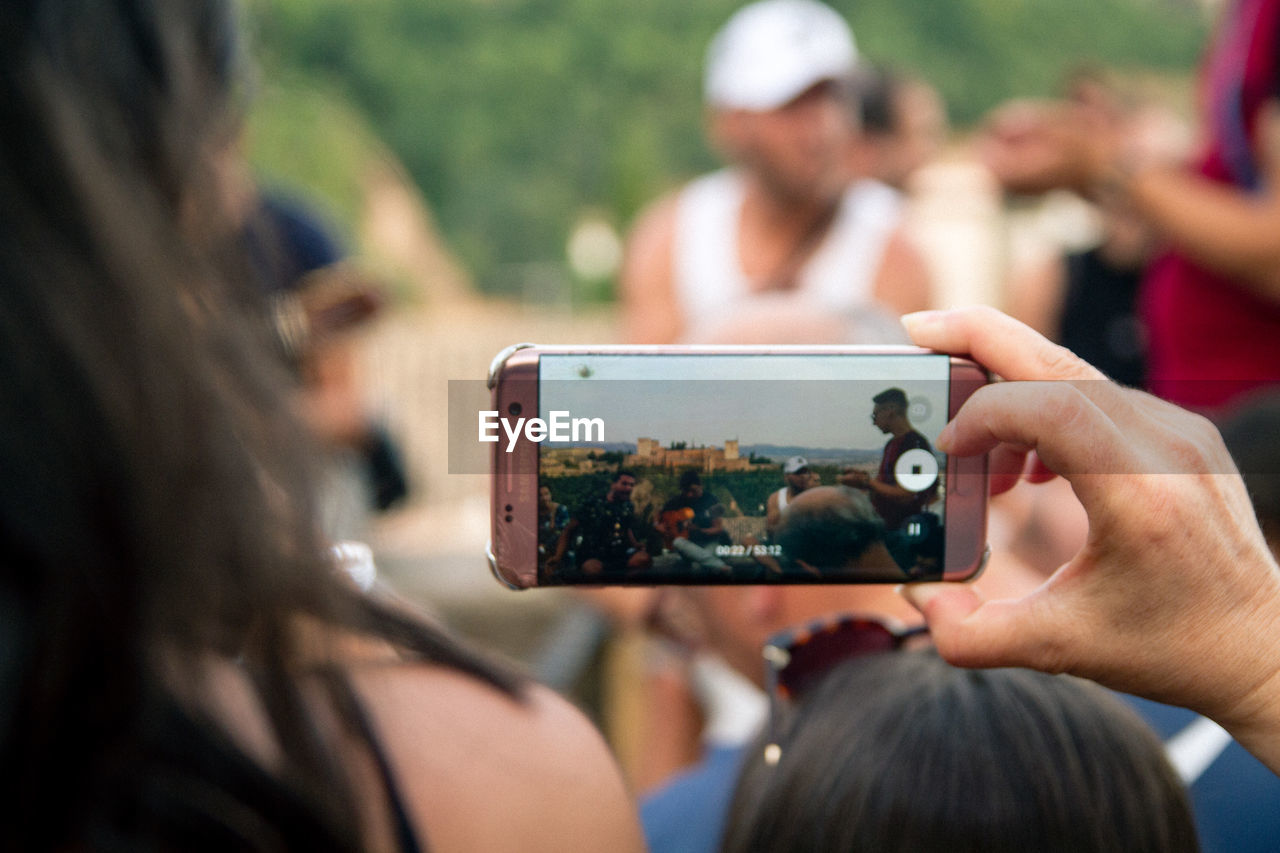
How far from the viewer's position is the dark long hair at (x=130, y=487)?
679mm

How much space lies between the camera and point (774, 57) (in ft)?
10.1

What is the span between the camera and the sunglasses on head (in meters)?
Answer: 1.18

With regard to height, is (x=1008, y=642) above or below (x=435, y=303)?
above

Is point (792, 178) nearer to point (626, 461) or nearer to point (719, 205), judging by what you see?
point (719, 205)

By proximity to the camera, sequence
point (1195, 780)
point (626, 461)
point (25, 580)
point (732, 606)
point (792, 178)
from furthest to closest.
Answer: point (792, 178)
point (732, 606)
point (1195, 780)
point (626, 461)
point (25, 580)

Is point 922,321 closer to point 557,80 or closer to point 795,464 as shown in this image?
point 795,464

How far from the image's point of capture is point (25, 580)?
27.6 inches

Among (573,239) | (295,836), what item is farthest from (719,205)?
(573,239)

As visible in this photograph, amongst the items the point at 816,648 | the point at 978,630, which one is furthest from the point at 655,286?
the point at 978,630

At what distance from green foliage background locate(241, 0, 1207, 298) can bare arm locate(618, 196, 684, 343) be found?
14752 millimetres

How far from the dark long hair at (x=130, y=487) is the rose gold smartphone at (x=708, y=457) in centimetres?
23

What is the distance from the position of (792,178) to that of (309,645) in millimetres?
2484

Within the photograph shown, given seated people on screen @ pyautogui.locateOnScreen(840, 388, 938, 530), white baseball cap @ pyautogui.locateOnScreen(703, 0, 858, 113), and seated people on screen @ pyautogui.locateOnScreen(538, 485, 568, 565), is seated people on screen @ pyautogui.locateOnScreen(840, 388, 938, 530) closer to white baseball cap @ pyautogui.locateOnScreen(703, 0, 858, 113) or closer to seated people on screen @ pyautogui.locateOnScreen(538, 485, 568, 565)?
seated people on screen @ pyautogui.locateOnScreen(538, 485, 568, 565)

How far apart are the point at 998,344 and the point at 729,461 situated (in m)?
0.26
